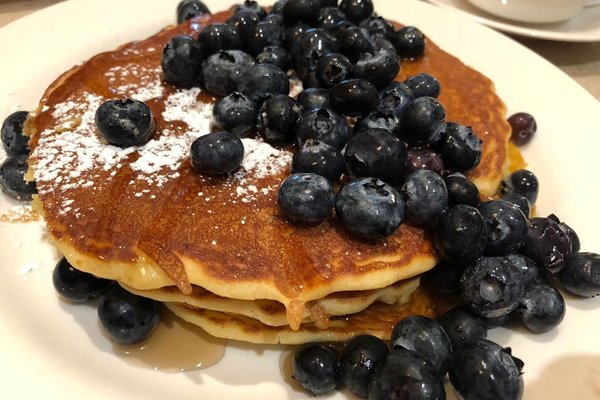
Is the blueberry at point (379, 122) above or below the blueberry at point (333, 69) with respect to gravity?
below

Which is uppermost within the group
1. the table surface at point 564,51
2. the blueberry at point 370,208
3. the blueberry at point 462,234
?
the blueberry at point 370,208

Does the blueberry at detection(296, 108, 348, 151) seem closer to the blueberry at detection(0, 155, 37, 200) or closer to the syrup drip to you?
the syrup drip

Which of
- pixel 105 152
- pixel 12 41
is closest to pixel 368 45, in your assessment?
pixel 105 152

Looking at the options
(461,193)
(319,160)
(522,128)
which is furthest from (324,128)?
(522,128)

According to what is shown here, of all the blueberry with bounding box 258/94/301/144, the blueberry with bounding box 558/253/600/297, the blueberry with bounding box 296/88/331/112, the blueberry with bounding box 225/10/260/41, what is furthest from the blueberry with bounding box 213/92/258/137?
the blueberry with bounding box 558/253/600/297

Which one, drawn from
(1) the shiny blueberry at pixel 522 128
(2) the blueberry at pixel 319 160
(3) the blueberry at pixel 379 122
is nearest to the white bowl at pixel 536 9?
(1) the shiny blueberry at pixel 522 128

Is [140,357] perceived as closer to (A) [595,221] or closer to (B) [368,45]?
(B) [368,45]

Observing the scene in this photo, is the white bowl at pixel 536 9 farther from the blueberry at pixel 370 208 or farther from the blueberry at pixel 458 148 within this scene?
the blueberry at pixel 370 208
